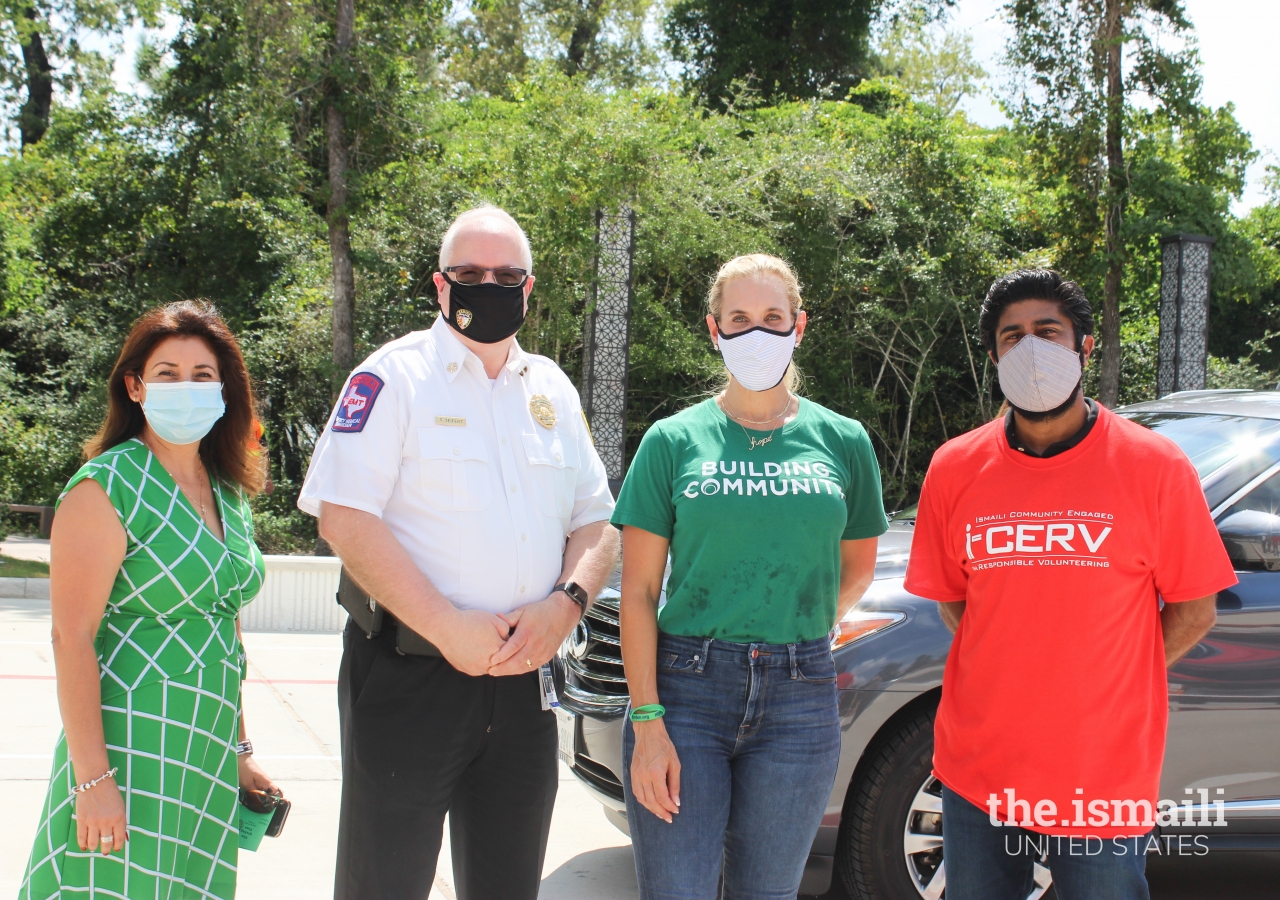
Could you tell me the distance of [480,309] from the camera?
103 inches

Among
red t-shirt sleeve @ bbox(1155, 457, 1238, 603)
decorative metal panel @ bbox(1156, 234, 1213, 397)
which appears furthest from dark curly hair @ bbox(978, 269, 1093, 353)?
decorative metal panel @ bbox(1156, 234, 1213, 397)

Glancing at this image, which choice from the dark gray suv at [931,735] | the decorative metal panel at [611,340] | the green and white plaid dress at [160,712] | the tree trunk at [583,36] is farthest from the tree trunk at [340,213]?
the tree trunk at [583,36]

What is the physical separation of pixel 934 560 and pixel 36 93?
26276 mm

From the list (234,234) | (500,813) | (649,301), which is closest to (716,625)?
(500,813)

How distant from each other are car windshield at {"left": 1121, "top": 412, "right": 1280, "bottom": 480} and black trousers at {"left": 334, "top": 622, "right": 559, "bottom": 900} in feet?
8.39

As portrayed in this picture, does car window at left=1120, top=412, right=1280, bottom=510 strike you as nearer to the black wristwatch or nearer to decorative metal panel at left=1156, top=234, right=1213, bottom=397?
the black wristwatch

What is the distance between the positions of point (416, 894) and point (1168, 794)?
8.15 feet

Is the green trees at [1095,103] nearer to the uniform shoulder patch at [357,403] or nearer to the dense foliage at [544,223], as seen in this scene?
the dense foliage at [544,223]

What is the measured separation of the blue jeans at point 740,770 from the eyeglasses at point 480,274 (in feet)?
3.35

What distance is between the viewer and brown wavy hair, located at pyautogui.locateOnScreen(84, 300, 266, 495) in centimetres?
265

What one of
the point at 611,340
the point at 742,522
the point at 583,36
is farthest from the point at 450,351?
the point at 583,36

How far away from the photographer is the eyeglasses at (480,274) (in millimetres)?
2605

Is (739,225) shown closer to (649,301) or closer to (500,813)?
(649,301)

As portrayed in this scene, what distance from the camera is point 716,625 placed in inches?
93.5
